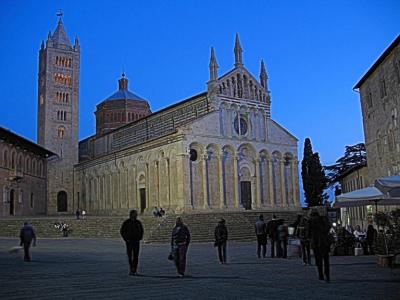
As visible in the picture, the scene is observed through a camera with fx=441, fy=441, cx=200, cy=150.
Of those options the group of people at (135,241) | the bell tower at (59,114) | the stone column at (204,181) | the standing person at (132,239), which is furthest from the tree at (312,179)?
the standing person at (132,239)

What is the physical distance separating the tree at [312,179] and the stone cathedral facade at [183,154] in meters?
6.35

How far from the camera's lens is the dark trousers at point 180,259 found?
10.7m

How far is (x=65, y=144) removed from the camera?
177 ft

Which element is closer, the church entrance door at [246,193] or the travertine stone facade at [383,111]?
the travertine stone facade at [383,111]

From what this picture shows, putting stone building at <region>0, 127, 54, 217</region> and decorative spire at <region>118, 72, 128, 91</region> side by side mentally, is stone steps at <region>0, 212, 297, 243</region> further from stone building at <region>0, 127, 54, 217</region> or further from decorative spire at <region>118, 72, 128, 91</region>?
decorative spire at <region>118, 72, 128, 91</region>

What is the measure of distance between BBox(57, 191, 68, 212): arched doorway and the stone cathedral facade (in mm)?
120

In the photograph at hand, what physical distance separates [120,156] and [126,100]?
650 inches

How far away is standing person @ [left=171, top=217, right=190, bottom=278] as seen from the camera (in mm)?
10664

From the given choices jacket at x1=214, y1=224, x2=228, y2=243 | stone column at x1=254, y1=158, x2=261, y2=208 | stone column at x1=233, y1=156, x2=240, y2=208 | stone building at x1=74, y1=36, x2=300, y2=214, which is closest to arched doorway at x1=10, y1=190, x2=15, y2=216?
stone building at x1=74, y1=36, x2=300, y2=214

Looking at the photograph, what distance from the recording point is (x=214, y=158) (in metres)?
39.6

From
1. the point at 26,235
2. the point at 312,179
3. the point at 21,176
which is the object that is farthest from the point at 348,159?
the point at 26,235

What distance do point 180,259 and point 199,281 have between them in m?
1.04

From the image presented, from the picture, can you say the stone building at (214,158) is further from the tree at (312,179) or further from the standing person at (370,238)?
the standing person at (370,238)

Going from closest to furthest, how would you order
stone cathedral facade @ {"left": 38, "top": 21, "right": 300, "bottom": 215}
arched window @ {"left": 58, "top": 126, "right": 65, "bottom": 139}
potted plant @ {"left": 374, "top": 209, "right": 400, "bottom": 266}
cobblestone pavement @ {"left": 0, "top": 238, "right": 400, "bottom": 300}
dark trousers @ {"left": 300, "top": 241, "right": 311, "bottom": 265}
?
cobblestone pavement @ {"left": 0, "top": 238, "right": 400, "bottom": 300}
potted plant @ {"left": 374, "top": 209, "right": 400, "bottom": 266}
dark trousers @ {"left": 300, "top": 241, "right": 311, "bottom": 265}
stone cathedral facade @ {"left": 38, "top": 21, "right": 300, "bottom": 215}
arched window @ {"left": 58, "top": 126, "right": 65, "bottom": 139}
